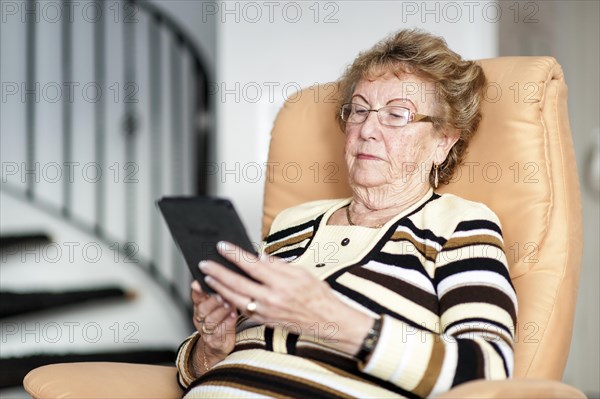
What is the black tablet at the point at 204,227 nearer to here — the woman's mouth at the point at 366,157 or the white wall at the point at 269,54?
the woman's mouth at the point at 366,157

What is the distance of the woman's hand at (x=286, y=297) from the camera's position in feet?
3.70

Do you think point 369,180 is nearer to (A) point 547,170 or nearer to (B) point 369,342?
(A) point 547,170

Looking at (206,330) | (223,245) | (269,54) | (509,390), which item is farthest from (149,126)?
(509,390)

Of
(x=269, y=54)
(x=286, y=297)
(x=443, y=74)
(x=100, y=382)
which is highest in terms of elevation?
(x=269, y=54)

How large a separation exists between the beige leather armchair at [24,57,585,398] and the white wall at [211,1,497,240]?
1.07m

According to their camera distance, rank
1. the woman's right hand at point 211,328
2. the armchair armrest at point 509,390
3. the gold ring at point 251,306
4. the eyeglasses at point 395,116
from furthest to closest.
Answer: the eyeglasses at point 395,116, the woman's right hand at point 211,328, the gold ring at point 251,306, the armchair armrest at point 509,390

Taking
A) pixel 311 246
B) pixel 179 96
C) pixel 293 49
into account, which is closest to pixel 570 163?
pixel 311 246

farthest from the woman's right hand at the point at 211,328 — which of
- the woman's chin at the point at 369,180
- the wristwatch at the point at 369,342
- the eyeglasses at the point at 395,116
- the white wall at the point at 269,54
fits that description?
the white wall at the point at 269,54

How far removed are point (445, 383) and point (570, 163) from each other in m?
0.59

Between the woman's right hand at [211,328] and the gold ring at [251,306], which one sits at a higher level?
the gold ring at [251,306]

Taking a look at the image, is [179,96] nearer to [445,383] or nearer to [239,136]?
[239,136]

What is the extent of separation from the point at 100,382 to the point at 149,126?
3078mm

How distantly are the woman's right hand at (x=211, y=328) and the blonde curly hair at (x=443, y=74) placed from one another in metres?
0.55

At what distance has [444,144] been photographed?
1.60m
